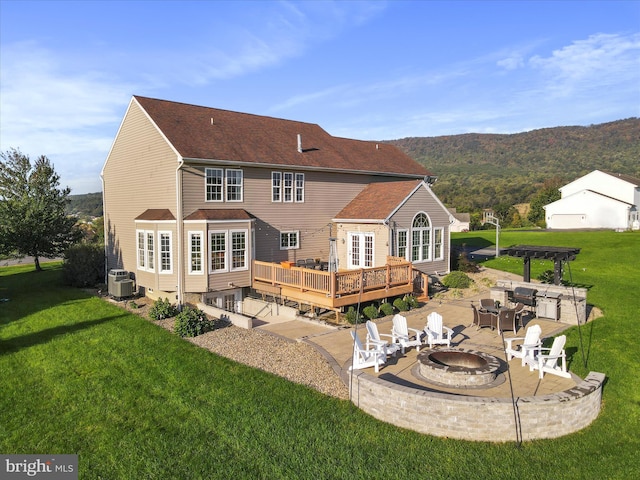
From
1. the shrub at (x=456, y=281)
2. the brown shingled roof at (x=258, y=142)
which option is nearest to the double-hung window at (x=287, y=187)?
the brown shingled roof at (x=258, y=142)

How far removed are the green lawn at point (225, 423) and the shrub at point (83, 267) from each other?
360 inches

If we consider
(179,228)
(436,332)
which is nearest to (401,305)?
(436,332)

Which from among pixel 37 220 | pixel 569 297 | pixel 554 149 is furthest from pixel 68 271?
pixel 554 149

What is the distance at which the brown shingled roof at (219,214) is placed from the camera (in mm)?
18062

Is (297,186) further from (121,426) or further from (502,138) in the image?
(502,138)

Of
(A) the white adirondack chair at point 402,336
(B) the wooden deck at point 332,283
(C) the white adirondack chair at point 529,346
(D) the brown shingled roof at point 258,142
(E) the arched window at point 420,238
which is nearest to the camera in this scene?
(C) the white adirondack chair at point 529,346

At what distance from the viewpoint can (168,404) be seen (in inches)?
386

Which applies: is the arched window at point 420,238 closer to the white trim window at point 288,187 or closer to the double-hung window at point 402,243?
the double-hung window at point 402,243

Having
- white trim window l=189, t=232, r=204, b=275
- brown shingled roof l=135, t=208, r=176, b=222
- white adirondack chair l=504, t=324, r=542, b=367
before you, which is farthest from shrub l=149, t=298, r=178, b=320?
white adirondack chair l=504, t=324, r=542, b=367

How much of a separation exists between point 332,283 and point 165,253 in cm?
760

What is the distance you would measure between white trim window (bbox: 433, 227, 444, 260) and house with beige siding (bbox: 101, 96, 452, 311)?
7cm

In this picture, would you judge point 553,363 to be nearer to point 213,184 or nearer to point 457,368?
point 457,368

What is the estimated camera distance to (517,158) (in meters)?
146

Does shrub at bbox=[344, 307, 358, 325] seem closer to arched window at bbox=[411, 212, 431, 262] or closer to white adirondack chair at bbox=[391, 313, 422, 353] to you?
white adirondack chair at bbox=[391, 313, 422, 353]
